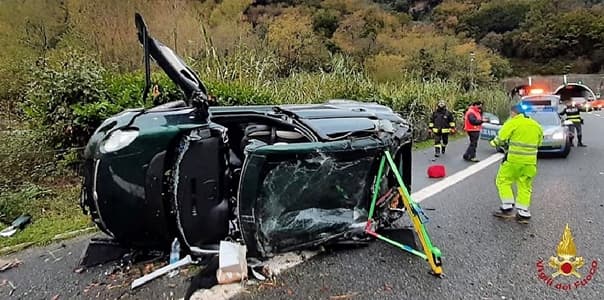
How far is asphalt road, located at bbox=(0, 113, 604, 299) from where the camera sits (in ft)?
10.3

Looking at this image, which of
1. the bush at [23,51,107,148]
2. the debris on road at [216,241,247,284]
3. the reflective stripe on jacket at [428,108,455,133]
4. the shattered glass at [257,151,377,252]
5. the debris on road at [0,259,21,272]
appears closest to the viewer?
the debris on road at [216,241,247,284]

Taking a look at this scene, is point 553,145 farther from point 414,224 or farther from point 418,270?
point 418,270

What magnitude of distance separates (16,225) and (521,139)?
542 cm

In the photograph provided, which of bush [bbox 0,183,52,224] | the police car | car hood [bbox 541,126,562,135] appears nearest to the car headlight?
bush [bbox 0,183,52,224]

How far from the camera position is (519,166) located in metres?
5.18

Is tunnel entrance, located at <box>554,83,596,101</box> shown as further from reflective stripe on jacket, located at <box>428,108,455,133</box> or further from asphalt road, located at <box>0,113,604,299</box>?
asphalt road, located at <box>0,113,604,299</box>

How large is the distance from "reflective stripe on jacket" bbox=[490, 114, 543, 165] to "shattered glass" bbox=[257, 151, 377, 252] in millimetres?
2163

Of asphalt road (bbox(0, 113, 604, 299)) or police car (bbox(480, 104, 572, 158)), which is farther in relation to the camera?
police car (bbox(480, 104, 572, 158))

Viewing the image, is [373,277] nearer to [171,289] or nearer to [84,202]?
[171,289]

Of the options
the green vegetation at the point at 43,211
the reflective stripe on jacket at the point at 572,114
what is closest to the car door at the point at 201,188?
the green vegetation at the point at 43,211

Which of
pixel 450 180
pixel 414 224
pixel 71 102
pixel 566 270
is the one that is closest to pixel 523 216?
pixel 566 270

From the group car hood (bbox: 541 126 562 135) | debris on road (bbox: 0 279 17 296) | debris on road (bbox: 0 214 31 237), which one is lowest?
car hood (bbox: 541 126 562 135)

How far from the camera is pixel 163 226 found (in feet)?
11.1

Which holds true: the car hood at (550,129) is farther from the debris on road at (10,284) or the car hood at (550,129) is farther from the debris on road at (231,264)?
the debris on road at (10,284)
